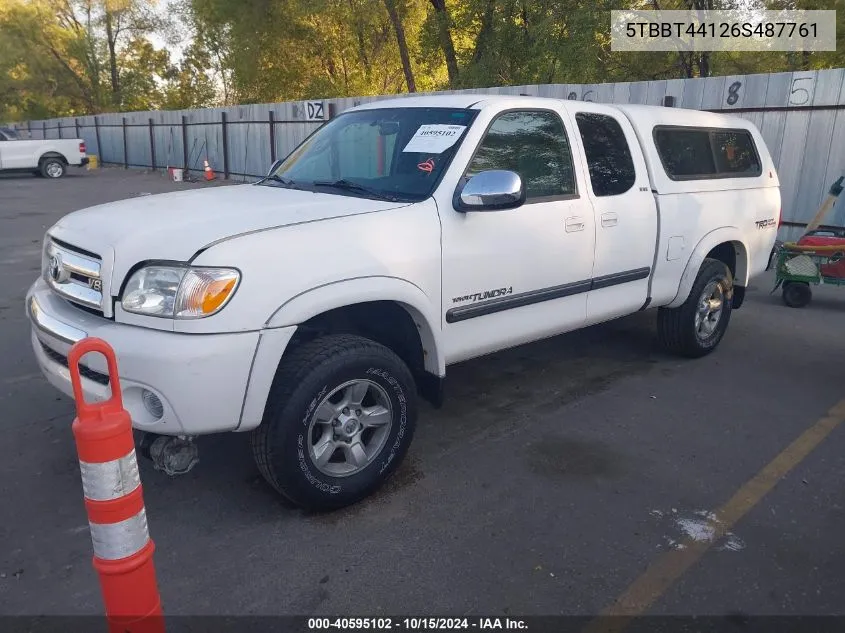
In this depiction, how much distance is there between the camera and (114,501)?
1970 millimetres

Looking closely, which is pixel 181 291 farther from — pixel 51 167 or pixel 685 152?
pixel 51 167

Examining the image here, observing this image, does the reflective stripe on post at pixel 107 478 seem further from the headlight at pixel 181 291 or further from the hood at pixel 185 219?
the hood at pixel 185 219

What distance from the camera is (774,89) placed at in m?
9.55

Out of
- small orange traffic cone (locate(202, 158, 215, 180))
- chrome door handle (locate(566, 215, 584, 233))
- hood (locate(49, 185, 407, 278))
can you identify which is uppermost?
hood (locate(49, 185, 407, 278))

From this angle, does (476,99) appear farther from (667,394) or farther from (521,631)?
(521,631)

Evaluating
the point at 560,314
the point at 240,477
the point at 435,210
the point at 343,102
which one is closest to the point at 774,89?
the point at 560,314

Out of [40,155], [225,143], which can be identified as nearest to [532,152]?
[225,143]

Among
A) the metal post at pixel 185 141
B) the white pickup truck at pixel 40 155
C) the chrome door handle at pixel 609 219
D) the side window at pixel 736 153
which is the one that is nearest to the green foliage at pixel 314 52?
the metal post at pixel 185 141

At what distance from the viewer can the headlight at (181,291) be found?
2732 mm

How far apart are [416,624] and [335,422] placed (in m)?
1.03

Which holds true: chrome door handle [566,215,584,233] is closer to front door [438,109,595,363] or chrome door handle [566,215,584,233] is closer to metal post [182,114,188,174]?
front door [438,109,595,363]

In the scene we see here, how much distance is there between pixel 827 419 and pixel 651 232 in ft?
5.51

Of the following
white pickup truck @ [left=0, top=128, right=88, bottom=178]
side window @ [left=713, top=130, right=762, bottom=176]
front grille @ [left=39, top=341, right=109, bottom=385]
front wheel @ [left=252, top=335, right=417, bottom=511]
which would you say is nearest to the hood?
front grille @ [left=39, top=341, right=109, bottom=385]

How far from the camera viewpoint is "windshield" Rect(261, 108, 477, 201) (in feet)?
12.0
